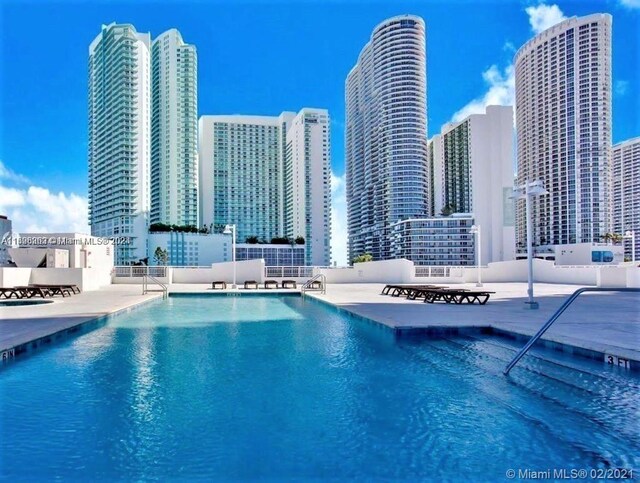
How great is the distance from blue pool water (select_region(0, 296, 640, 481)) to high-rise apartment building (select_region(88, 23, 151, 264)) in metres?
91.8

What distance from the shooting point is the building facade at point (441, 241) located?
270 ft

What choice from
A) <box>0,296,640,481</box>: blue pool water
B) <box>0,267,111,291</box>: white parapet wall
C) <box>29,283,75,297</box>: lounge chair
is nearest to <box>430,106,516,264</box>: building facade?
<box>0,267,111,291</box>: white parapet wall

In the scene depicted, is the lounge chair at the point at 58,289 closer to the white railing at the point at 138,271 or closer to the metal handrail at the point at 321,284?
the white railing at the point at 138,271

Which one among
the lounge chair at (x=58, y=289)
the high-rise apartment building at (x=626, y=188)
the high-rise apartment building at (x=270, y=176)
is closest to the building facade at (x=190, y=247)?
the high-rise apartment building at (x=270, y=176)

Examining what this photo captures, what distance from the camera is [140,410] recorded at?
4492mm

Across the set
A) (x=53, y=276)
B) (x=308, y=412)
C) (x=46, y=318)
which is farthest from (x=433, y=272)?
(x=308, y=412)

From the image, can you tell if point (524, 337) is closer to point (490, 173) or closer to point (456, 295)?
point (456, 295)

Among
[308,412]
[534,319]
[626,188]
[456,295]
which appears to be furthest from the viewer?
[626,188]

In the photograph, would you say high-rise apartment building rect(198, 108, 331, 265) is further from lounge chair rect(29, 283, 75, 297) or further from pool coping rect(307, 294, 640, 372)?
pool coping rect(307, 294, 640, 372)

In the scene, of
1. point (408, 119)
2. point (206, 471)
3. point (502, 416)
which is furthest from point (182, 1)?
point (408, 119)

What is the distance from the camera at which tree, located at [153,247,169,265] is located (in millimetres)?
86125

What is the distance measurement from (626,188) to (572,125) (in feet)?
43.1

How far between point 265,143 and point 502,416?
389ft

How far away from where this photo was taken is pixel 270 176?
118 m
